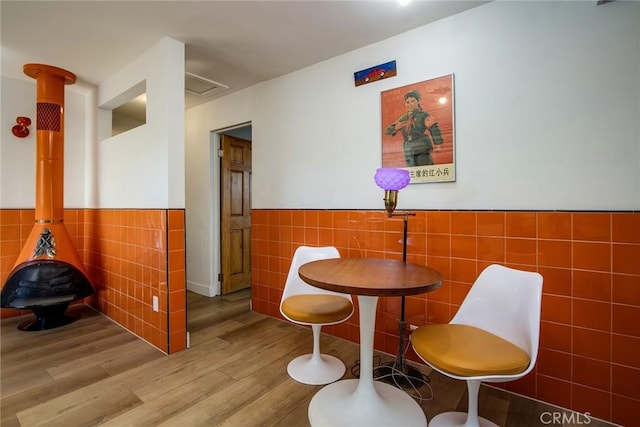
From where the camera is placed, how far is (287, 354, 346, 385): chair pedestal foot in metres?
1.89

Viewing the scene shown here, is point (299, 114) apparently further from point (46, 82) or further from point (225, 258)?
point (46, 82)

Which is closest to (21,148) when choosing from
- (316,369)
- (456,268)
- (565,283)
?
(316,369)

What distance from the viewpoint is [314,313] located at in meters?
1.80

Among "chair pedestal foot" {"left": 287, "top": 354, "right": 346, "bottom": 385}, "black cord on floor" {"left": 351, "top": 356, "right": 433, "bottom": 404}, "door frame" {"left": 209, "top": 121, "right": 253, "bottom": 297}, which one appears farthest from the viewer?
"door frame" {"left": 209, "top": 121, "right": 253, "bottom": 297}

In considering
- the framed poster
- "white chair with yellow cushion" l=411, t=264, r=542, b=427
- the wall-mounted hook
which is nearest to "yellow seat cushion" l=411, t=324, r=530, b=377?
"white chair with yellow cushion" l=411, t=264, r=542, b=427

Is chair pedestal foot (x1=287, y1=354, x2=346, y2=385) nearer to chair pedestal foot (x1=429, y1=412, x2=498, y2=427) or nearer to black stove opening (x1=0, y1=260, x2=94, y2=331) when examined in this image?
chair pedestal foot (x1=429, y1=412, x2=498, y2=427)

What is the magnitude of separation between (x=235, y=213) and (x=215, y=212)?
11.9 inches

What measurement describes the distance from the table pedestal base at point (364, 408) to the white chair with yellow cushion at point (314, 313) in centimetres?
21

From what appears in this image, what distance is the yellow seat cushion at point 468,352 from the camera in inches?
47.0

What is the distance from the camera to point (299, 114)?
2785mm

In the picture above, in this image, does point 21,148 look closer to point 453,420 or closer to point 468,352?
point 468,352

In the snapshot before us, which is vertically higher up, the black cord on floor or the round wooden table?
the round wooden table

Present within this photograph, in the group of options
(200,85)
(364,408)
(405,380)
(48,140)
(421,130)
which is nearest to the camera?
(364,408)

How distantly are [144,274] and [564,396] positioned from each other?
10.0ft
